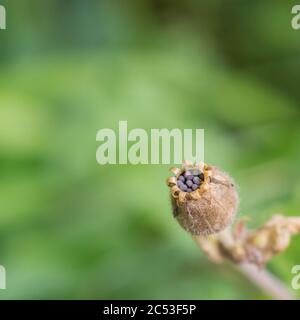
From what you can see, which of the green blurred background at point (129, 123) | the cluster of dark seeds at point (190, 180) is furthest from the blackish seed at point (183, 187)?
the green blurred background at point (129, 123)

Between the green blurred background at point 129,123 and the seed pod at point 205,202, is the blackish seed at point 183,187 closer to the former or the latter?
the seed pod at point 205,202

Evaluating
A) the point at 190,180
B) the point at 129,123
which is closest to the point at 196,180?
the point at 190,180

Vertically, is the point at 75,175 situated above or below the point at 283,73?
below

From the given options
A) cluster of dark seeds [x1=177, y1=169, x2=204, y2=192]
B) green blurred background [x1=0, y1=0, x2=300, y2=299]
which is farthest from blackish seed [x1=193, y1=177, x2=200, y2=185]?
green blurred background [x1=0, y1=0, x2=300, y2=299]

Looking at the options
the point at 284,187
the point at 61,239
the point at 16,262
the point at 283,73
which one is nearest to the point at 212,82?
the point at 283,73

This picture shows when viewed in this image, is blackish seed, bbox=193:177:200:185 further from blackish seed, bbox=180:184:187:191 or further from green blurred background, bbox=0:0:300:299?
green blurred background, bbox=0:0:300:299
